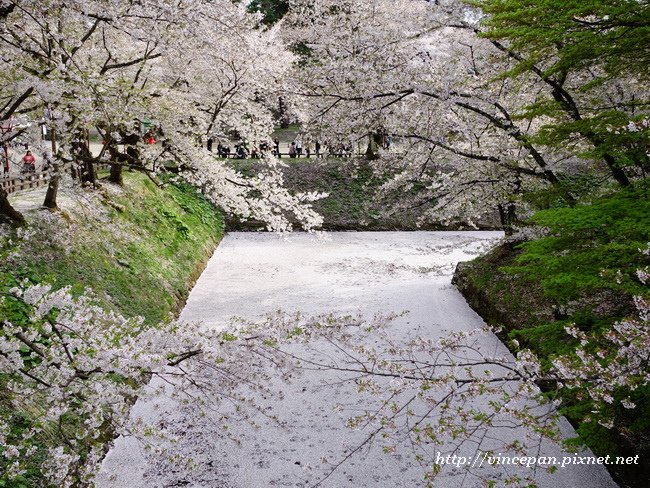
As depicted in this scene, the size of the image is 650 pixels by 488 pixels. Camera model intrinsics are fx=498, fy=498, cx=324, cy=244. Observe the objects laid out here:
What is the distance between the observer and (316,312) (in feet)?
31.4

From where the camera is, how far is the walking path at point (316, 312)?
498 cm

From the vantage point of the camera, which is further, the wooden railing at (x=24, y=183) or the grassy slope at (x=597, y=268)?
the wooden railing at (x=24, y=183)

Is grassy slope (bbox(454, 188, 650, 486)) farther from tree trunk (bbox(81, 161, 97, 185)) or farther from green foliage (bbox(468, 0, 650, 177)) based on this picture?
tree trunk (bbox(81, 161, 97, 185))

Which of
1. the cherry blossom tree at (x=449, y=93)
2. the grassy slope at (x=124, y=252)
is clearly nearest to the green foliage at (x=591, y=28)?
the cherry blossom tree at (x=449, y=93)

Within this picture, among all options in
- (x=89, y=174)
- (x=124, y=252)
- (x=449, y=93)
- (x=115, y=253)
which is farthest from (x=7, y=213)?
(x=449, y=93)

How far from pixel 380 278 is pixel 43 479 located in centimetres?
887

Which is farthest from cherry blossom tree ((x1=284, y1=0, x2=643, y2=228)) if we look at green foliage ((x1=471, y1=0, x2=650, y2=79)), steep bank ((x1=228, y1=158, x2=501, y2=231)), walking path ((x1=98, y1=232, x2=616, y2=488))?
steep bank ((x1=228, y1=158, x2=501, y2=231))

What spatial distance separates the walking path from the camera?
4.98m

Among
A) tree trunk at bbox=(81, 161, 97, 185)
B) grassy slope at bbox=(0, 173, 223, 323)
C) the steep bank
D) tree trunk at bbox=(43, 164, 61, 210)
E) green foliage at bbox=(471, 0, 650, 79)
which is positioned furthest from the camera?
the steep bank

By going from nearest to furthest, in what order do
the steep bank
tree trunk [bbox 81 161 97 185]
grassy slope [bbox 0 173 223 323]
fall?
grassy slope [bbox 0 173 223 323] < tree trunk [bbox 81 161 97 185] < the steep bank

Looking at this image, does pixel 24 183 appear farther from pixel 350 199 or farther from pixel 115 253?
pixel 350 199

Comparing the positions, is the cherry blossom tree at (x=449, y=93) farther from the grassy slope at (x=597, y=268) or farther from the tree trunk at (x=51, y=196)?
the tree trunk at (x=51, y=196)

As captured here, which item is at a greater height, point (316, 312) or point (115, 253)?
point (115, 253)

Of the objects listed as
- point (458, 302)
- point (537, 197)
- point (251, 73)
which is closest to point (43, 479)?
point (537, 197)
